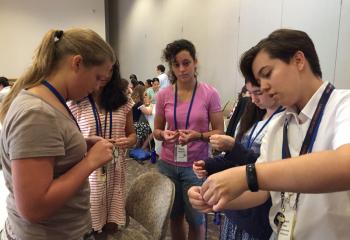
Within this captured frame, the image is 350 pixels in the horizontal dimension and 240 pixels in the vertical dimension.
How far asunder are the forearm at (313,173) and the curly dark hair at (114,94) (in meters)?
1.28

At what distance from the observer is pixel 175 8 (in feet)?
23.9

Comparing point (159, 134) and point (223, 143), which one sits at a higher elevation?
point (223, 143)

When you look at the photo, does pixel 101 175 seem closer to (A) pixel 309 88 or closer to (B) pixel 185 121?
(B) pixel 185 121

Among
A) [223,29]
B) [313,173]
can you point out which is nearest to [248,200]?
[313,173]

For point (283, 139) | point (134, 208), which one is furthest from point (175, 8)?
point (283, 139)

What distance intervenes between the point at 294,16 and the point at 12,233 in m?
4.17

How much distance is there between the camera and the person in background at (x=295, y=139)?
698mm

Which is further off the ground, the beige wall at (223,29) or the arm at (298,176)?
the beige wall at (223,29)

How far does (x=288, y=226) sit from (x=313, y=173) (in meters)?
0.38

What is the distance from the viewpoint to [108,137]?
1.79 meters

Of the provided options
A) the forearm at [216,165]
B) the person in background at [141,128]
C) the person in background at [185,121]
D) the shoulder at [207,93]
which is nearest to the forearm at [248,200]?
the forearm at [216,165]

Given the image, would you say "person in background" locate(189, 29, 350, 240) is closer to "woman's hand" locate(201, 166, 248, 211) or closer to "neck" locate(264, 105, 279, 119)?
"woman's hand" locate(201, 166, 248, 211)

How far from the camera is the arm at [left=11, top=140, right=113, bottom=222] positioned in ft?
2.90

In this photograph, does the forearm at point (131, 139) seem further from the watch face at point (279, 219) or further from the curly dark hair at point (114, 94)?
the watch face at point (279, 219)
